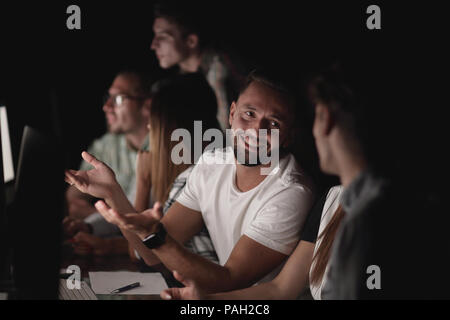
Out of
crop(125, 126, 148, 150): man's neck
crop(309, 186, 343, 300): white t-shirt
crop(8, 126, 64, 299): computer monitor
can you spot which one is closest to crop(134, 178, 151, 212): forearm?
crop(125, 126, 148, 150): man's neck

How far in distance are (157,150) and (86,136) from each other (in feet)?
5.34

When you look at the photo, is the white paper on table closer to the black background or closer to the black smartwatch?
the black smartwatch

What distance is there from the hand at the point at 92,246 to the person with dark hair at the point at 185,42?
1059 mm

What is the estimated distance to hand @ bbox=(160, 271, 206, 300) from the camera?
123 cm

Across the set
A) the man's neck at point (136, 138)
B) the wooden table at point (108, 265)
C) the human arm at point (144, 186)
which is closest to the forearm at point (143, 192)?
the human arm at point (144, 186)

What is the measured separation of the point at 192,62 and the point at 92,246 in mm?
1204

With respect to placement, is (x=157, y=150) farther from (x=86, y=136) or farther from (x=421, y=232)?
(x=86, y=136)

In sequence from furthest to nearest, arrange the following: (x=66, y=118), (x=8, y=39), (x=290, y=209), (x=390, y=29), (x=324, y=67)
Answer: (x=66, y=118)
(x=8, y=39)
(x=390, y=29)
(x=290, y=209)
(x=324, y=67)

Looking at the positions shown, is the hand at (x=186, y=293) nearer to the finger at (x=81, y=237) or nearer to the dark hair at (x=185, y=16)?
the finger at (x=81, y=237)

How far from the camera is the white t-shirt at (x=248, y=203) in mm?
1519

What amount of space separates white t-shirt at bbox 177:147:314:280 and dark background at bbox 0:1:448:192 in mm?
338

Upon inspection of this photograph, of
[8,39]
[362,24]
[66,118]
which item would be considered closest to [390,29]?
[362,24]

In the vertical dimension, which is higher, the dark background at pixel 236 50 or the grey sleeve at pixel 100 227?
the dark background at pixel 236 50

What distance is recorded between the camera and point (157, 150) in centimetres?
198
